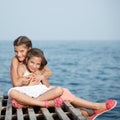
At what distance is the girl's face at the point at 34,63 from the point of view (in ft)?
18.2

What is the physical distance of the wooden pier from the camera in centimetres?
480

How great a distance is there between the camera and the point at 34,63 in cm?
556

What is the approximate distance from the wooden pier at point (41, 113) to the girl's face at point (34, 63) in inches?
20.5

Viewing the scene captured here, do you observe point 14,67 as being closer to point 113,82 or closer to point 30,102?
point 30,102

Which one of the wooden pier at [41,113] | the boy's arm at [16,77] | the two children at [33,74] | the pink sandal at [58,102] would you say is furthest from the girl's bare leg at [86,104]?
the boy's arm at [16,77]

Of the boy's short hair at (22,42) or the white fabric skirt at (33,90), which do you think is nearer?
the white fabric skirt at (33,90)

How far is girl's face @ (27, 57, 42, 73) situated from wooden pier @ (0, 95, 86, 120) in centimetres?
52

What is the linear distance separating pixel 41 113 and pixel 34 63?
740mm

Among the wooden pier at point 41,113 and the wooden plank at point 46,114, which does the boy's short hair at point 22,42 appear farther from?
the wooden plank at point 46,114

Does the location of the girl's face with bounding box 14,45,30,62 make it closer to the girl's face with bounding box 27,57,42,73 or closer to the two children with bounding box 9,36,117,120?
the two children with bounding box 9,36,117,120

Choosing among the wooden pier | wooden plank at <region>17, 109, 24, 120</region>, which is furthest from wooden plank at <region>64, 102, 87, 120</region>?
wooden plank at <region>17, 109, 24, 120</region>

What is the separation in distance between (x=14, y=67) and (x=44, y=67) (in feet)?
1.56

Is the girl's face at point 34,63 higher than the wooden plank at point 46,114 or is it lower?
higher

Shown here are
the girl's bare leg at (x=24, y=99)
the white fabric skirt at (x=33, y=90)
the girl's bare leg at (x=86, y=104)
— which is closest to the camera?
the girl's bare leg at (x=24, y=99)
